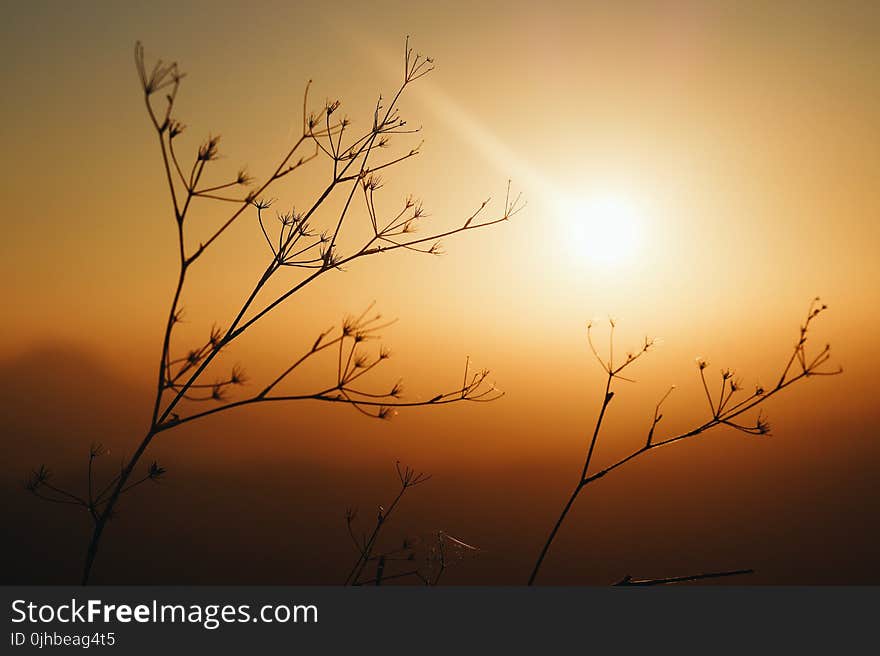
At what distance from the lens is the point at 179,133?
6.77 feet

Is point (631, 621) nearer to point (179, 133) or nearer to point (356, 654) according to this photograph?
point (356, 654)

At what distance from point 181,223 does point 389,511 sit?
142 centimetres

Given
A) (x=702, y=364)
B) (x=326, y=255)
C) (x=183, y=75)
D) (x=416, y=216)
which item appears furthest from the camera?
(x=702, y=364)

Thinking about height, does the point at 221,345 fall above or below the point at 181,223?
below

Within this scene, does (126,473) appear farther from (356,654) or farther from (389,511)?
(389,511)

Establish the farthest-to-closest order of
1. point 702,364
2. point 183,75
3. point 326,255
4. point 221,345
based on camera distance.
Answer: point 702,364 < point 326,255 < point 221,345 < point 183,75

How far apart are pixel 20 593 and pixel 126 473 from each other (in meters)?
0.78

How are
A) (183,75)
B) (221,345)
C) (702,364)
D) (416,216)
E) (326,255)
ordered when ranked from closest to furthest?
(183,75) → (221,345) → (326,255) → (416,216) → (702,364)

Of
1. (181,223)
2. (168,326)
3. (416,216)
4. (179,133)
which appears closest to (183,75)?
(179,133)

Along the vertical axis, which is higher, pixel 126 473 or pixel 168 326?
pixel 168 326

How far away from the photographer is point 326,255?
2436mm

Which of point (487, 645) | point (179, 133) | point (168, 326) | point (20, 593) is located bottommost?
point (487, 645)

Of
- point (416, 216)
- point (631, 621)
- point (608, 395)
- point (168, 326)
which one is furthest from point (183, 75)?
point (631, 621)

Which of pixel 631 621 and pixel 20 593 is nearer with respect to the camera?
pixel 631 621
